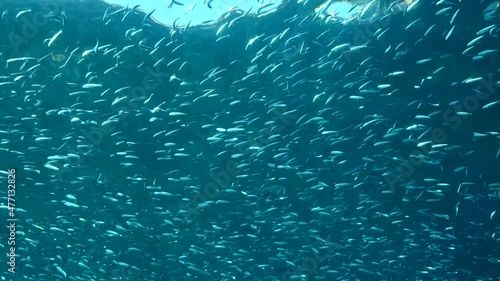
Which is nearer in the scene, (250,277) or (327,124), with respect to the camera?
(327,124)

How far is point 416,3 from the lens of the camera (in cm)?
948

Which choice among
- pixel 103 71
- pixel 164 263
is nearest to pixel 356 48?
pixel 103 71

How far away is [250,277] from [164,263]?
4.40 m

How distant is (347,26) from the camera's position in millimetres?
10008

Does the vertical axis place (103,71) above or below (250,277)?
above

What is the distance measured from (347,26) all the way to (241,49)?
292 centimetres

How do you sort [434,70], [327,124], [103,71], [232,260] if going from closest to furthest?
[434,70] → [103,71] → [327,124] → [232,260]

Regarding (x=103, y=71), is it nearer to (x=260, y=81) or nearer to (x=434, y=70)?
(x=260, y=81)

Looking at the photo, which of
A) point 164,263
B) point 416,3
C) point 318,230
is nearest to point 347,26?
point 416,3

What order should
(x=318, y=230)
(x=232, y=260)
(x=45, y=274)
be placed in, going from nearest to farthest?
1. (x=318, y=230)
2. (x=232, y=260)
3. (x=45, y=274)

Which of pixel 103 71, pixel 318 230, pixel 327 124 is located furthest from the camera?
pixel 318 230

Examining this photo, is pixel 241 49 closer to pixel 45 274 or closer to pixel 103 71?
pixel 103 71

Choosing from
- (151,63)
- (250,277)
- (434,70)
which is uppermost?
(151,63)

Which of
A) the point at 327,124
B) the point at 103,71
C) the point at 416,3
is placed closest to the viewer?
the point at 416,3
